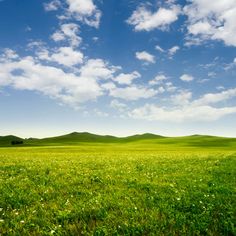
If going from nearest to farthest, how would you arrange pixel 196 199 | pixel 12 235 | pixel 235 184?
pixel 12 235, pixel 196 199, pixel 235 184

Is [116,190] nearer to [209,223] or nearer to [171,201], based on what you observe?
[171,201]

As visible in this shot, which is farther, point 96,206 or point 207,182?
point 207,182

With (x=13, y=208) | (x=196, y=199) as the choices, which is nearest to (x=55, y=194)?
(x=13, y=208)

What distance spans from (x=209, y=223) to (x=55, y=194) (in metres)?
6.34

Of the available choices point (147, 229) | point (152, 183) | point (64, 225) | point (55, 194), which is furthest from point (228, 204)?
point (55, 194)

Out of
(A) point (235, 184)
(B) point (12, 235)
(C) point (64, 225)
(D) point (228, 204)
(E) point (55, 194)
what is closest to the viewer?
(B) point (12, 235)

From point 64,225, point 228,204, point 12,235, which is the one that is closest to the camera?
point 12,235

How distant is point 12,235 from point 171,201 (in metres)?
5.40

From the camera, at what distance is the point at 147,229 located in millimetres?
7719

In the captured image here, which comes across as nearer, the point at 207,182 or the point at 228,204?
the point at 228,204

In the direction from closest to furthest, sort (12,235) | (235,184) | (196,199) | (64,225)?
(12,235)
(64,225)
(196,199)
(235,184)

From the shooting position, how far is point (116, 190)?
12.2 metres

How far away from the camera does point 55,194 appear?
11672mm

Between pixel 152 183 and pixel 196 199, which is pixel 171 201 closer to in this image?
pixel 196 199
